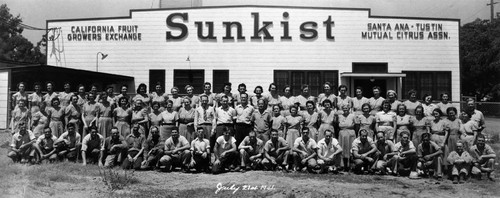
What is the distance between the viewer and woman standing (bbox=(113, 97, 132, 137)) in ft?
31.9

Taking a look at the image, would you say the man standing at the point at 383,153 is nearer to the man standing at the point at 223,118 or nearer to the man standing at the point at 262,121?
the man standing at the point at 262,121

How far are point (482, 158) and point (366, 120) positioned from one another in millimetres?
2401

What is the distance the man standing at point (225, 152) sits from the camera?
9016 millimetres

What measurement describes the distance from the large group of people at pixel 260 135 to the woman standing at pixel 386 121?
2 centimetres

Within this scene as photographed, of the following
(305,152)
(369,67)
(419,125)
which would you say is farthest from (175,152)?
(369,67)

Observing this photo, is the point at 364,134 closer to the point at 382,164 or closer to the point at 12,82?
the point at 382,164

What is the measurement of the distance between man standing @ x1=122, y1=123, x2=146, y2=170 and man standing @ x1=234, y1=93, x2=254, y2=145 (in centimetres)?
209

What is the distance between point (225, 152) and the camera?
9008 millimetres

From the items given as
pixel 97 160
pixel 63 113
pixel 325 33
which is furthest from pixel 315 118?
pixel 325 33

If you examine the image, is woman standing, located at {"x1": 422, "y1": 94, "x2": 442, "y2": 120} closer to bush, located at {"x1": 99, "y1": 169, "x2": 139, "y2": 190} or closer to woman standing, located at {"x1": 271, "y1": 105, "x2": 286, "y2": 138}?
woman standing, located at {"x1": 271, "y1": 105, "x2": 286, "y2": 138}

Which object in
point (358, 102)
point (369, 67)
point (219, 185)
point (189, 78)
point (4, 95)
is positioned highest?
point (369, 67)

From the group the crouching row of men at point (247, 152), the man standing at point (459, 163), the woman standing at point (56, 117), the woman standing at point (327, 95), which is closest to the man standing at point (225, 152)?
the crouching row of men at point (247, 152)

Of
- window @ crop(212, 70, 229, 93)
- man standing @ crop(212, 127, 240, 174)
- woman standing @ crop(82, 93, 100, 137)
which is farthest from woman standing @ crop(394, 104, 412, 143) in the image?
window @ crop(212, 70, 229, 93)

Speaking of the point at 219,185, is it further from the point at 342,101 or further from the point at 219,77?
the point at 219,77
